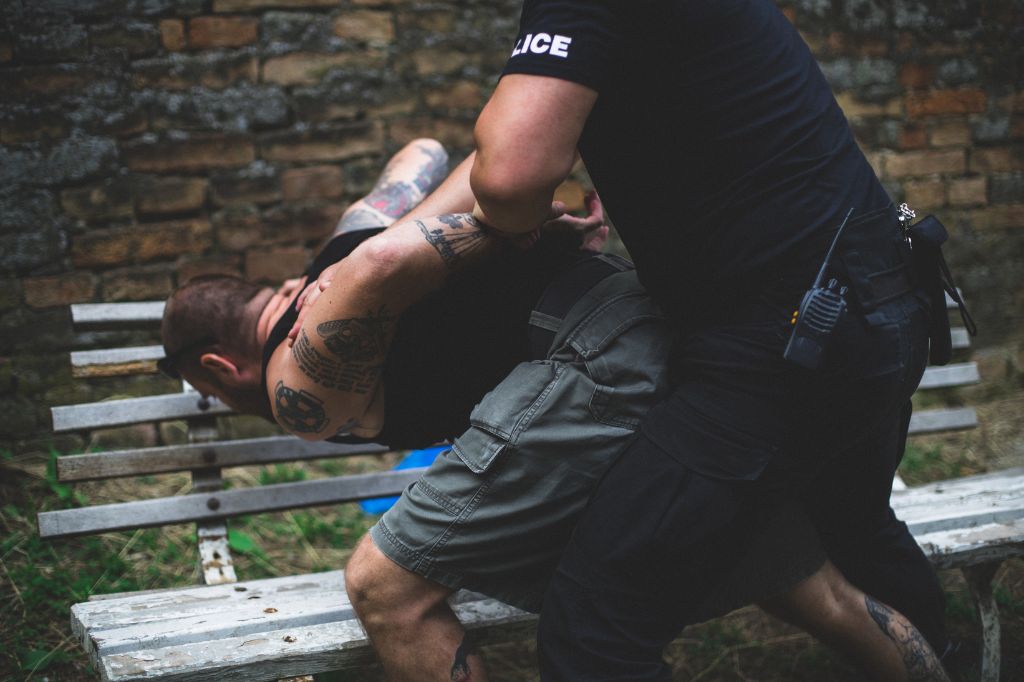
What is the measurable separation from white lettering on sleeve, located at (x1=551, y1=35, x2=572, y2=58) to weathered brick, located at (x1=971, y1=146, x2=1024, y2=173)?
3.42m

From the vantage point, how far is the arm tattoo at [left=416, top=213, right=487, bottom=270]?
6.15ft

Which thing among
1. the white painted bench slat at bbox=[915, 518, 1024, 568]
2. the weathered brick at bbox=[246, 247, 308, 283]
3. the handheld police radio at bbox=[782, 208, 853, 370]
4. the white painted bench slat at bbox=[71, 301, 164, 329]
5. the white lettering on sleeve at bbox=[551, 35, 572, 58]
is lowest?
the white painted bench slat at bbox=[915, 518, 1024, 568]

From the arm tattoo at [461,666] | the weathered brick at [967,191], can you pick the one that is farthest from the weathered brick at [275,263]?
the weathered brick at [967,191]

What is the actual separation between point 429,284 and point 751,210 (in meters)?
0.68

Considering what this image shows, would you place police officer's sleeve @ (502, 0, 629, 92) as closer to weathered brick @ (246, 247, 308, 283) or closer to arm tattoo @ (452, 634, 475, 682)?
arm tattoo @ (452, 634, 475, 682)

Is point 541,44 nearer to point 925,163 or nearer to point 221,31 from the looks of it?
point 221,31

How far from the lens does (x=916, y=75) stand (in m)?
4.09

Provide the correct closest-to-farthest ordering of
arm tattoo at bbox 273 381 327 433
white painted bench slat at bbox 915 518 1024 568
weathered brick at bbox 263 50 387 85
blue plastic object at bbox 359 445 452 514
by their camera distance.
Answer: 1. arm tattoo at bbox 273 381 327 433
2. white painted bench slat at bbox 915 518 1024 568
3. blue plastic object at bbox 359 445 452 514
4. weathered brick at bbox 263 50 387 85

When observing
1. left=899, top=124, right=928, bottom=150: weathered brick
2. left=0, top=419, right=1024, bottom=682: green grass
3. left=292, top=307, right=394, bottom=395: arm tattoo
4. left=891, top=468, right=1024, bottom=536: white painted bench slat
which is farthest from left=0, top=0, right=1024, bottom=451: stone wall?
left=891, top=468, right=1024, bottom=536: white painted bench slat

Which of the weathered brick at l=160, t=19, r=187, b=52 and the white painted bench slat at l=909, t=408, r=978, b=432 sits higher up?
the weathered brick at l=160, t=19, r=187, b=52

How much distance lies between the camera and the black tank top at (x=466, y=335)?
203 cm

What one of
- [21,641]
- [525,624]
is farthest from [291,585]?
[21,641]

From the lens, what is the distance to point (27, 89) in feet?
10.5

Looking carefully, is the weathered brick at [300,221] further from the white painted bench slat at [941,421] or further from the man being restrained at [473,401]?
the white painted bench slat at [941,421]
